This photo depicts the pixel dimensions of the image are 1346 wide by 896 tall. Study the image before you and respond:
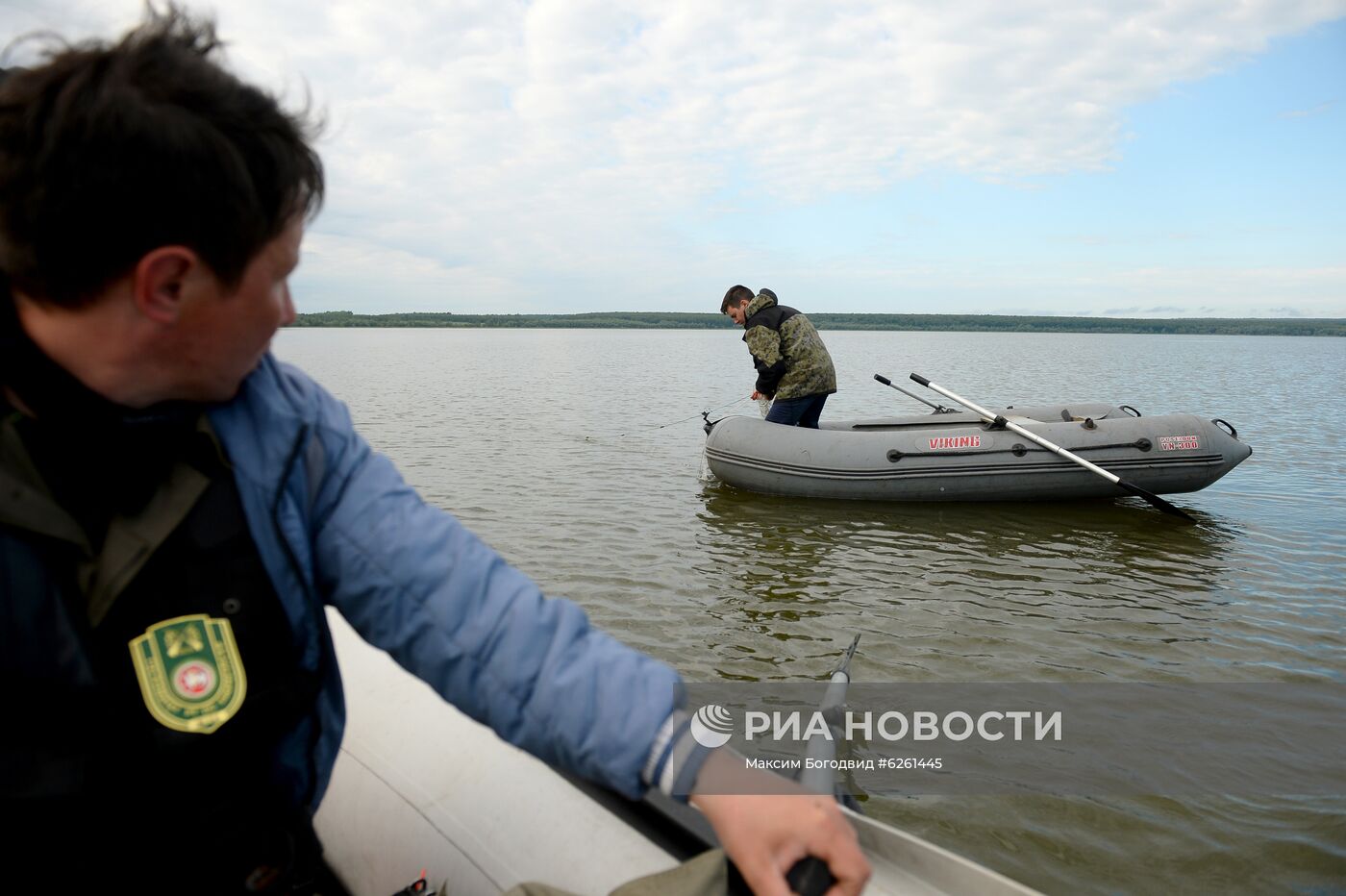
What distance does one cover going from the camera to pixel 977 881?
1.49 m

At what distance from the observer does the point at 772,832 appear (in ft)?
3.37

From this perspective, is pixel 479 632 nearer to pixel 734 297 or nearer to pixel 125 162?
pixel 125 162

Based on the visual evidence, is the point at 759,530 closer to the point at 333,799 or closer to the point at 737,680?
the point at 737,680

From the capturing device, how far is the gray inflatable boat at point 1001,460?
7.68 meters

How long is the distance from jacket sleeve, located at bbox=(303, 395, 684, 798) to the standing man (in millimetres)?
7213

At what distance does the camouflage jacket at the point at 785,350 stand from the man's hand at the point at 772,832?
742cm

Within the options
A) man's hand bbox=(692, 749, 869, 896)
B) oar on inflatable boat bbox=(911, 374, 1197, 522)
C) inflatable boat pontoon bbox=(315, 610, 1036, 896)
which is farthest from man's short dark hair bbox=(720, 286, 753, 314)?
man's hand bbox=(692, 749, 869, 896)

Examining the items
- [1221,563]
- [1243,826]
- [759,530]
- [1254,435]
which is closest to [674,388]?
[1254,435]

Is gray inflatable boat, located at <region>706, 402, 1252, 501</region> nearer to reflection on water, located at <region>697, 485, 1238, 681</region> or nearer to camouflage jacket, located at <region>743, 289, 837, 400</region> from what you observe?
reflection on water, located at <region>697, 485, 1238, 681</region>

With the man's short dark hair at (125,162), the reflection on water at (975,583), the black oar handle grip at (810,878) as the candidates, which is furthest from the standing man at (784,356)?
the man's short dark hair at (125,162)

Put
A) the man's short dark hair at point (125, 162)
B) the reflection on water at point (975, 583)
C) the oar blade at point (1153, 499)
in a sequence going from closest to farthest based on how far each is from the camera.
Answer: the man's short dark hair at point (125, 162) → the reflection on water at point (975, 583) → the oar blade at point (1153, 499)

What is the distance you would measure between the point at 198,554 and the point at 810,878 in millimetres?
867

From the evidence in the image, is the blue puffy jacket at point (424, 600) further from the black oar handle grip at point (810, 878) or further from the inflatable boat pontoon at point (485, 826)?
the inflatable boat pontoon at point (485, 826)

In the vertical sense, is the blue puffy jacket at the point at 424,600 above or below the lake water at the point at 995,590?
above
